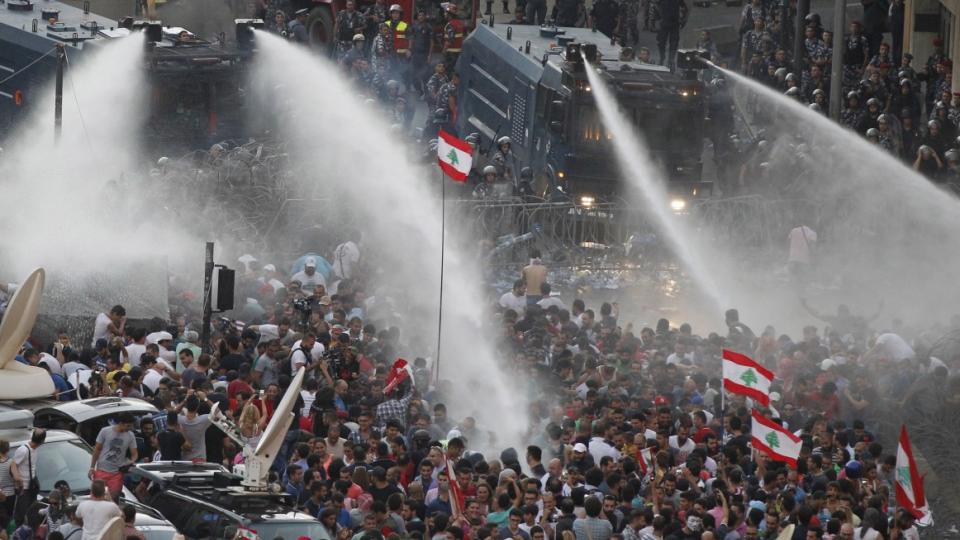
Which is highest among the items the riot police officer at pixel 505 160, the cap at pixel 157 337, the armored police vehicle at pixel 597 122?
the armored police vehicle at pixel 597 122

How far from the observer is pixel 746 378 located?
68.3 ft

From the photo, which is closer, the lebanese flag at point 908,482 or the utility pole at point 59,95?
the lebanese flag at point 908,482

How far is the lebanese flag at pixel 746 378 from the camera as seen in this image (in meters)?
20.7

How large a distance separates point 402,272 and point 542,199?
2890 millimetres

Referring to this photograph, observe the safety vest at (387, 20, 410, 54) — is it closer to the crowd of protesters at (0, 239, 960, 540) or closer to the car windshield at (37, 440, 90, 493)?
the crowd of protesters at (0, 239, 960, 540)

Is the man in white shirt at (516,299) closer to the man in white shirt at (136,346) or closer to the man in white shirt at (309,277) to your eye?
the man in white shirt at (309,277)

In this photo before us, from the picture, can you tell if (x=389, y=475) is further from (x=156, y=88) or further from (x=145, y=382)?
(x=156, y=88)

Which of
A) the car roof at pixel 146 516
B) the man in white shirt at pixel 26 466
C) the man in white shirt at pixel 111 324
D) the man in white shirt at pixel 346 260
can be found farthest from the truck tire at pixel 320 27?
the car roof at pixel 146 516

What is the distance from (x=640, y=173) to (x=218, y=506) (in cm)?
1539

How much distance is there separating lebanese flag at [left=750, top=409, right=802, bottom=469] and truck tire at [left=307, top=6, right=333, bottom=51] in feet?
72.8

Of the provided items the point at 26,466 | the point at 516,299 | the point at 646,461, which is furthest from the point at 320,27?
the point at 26,466

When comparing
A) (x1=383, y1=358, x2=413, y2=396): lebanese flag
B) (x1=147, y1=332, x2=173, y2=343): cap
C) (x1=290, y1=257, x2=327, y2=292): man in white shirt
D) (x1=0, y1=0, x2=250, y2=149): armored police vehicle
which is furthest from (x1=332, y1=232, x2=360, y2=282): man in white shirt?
(x1=383, y1=358, x2=413, y2=396): lebanese flag

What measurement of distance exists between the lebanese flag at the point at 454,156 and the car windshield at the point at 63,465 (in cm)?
893

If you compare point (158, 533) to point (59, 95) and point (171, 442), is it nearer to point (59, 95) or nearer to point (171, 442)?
point (171, 442)
